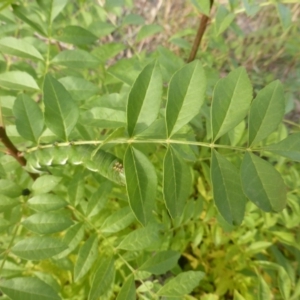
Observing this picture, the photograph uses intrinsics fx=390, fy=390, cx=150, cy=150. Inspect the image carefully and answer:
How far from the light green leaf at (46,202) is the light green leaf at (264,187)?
0.43m

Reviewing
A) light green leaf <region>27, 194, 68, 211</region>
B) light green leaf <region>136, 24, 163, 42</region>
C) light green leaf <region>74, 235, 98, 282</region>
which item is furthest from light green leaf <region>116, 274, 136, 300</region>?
light green leaf <region>136, 24, 163, 42</region>

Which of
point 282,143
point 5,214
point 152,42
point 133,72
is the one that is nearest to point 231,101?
point 282,143

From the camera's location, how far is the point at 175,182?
0.71 m

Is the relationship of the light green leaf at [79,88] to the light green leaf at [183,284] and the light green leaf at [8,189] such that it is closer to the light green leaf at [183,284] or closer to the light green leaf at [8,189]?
the light green leaf at [8,189]

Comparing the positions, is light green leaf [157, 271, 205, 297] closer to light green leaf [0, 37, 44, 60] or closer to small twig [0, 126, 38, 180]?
small twig [0, 126, 38, 180]

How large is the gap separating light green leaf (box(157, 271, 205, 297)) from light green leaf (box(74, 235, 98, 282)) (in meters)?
0.21

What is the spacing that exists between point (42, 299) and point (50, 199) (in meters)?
0.23

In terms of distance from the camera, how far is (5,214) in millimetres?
1046

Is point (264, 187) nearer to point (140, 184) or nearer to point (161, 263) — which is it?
point (140, 184)

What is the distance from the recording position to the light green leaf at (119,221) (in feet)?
3.40

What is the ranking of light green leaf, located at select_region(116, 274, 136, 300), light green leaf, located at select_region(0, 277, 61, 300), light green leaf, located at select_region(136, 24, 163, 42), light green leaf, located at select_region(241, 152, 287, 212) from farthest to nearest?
light green leaf, located at select_region(136, 24, 163, 42) < light green leaf, located at select_region(116, 274, 136, 300) < light green leaf, located at select_region(0, 277, 61, 300) < light green leaf, located at select_region(241, 152, 287, 212)

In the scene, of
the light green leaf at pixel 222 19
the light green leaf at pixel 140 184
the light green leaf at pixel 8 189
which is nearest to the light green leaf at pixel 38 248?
the light green leaf at pixel 8 189

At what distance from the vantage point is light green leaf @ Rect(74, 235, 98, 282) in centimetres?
98

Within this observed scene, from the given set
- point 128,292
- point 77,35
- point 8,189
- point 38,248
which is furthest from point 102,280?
point 77,35
